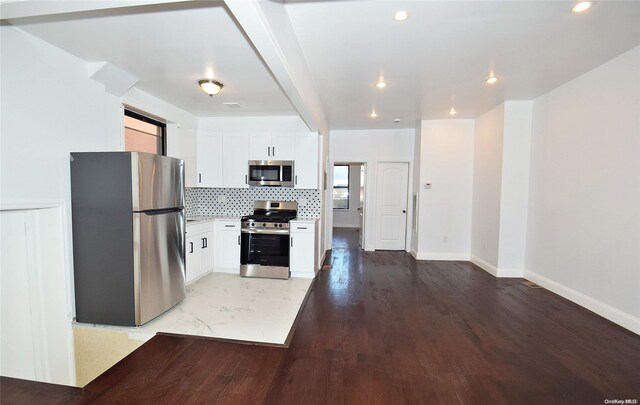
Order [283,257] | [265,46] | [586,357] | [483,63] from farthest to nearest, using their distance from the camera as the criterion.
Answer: [283,257]
[483,63]
[586,357]
[265,46]

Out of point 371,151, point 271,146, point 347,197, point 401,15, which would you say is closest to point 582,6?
point 401,15

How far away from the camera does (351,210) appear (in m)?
9.75

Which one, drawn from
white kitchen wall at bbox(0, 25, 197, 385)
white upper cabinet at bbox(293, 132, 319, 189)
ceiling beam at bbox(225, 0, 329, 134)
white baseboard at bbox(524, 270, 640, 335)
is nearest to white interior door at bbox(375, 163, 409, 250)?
white upper cabinet at bbox(293, 132, 319, 189)

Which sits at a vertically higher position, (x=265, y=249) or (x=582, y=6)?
(x=582, y=6)

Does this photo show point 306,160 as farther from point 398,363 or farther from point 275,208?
point 398,363

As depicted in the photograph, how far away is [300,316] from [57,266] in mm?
2358

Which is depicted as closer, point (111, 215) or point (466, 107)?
point (111, 215)

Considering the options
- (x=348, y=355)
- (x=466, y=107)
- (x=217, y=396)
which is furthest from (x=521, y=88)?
(x=217, y=396)

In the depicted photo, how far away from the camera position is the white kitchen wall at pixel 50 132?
6.66ft

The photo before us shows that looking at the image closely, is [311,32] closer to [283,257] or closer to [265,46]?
[265,46]

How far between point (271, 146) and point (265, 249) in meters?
1.69

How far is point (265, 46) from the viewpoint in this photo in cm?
177

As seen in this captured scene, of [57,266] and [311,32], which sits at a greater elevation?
[311,32]

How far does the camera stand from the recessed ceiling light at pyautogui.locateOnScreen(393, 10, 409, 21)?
1.96m
